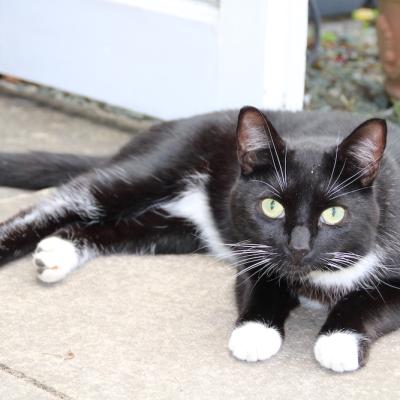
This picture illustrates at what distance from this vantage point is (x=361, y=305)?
2645 mm

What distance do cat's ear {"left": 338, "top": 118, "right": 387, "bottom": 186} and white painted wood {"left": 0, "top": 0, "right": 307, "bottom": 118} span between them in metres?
1.32

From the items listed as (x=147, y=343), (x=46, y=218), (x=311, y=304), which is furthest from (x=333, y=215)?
(x=46, y=218)

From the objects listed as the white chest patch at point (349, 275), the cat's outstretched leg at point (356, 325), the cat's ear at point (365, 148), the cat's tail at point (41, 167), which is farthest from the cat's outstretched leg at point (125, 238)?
the cat's ear at point (365, 148)

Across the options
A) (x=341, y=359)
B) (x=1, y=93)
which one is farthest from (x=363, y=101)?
(x=341, y=359)

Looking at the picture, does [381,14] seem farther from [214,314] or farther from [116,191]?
[214,314]

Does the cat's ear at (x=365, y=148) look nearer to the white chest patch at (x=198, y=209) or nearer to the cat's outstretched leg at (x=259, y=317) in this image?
the cat's outstretched leg at (x=259, y=317)

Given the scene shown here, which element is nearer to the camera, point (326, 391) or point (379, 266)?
point (326, 391)

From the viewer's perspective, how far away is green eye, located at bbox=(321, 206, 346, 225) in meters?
2.49

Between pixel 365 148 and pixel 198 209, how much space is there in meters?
0.94

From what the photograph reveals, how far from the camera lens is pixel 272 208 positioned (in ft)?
8.41

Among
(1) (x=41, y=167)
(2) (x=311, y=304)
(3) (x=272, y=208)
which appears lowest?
(2) (x=311, y=304)

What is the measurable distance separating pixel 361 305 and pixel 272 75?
1.42 metres

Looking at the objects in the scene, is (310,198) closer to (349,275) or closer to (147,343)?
(349,275)

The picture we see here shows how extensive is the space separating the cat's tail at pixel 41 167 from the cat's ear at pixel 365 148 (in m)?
1.30
